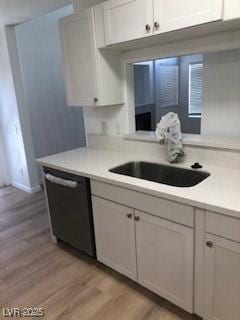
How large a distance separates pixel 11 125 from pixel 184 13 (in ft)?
10.3

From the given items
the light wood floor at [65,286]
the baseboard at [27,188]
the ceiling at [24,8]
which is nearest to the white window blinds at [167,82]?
the ceiling at [24,8]

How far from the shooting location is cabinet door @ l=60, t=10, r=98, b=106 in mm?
2084

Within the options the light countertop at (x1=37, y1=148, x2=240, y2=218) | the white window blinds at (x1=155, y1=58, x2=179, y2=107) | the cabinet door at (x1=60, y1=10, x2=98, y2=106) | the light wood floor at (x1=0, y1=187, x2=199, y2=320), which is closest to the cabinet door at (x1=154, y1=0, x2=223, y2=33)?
the cabinet door at (x1=60, y1=10, x2=98, y2=106)

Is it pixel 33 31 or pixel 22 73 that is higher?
pixel 33 31

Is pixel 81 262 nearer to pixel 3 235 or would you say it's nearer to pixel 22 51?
pixel 3 235

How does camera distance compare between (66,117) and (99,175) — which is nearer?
(99,175)

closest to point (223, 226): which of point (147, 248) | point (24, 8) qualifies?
point (147, 248)

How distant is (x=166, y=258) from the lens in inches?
65.4

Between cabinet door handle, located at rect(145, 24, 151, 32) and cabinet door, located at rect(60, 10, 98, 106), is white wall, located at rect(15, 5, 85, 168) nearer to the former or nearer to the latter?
cabinet door, located at rect(60, 10, 98, 106)

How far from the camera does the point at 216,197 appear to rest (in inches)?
54.3

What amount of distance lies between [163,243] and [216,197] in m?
0.49

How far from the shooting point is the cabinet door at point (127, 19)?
1.69m

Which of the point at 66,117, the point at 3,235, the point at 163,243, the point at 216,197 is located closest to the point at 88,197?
the point at 163,243

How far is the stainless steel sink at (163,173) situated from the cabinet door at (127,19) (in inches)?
38.4
